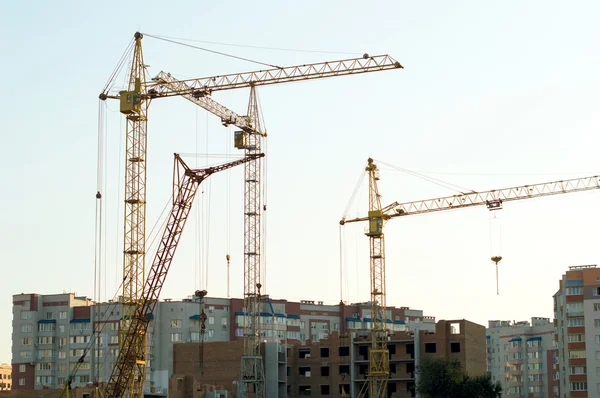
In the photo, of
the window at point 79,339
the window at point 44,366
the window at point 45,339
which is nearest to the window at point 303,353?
the window at point 79,339

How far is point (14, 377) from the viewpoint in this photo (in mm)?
186750

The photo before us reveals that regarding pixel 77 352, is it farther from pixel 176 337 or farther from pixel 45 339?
pixel 176 337

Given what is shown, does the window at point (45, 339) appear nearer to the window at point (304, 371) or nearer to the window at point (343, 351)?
the window at point (304, 371)

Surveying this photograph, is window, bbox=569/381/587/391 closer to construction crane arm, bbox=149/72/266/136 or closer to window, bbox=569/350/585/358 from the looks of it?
window, bbox=569/350/585/358

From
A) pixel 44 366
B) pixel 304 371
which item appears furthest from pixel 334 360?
pixel 44 366

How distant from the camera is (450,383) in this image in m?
135

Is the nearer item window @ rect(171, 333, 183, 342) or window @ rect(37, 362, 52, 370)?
window @ rect(171, 333, 183, 342)

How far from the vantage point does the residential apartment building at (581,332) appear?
6216 inches

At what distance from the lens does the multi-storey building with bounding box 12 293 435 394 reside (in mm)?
176875

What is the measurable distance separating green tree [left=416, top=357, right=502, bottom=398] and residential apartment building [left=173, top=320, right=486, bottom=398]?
6536 mm

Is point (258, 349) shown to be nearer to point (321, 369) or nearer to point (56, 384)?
point (321, 369)

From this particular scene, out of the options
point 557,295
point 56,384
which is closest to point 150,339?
point 56,384

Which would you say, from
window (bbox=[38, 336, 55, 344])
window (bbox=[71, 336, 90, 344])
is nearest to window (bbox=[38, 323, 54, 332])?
window (bbox=[38, 336, 55, 344])

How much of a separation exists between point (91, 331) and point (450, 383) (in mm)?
73182
